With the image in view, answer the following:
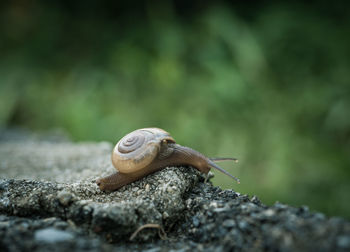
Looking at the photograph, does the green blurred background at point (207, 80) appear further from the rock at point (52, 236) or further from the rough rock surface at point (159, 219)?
the rock at point (52, 236)

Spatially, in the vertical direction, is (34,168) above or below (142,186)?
above

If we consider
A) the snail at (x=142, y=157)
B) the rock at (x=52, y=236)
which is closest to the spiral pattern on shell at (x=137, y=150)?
the snail at (x=142, y=157)

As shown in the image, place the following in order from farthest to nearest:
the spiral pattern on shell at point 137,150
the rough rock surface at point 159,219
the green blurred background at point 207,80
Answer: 1. the green blurred background at point 207,80
2. the spiral pattern on shell at point 137,150
3. the rough rock surface at point 159,219

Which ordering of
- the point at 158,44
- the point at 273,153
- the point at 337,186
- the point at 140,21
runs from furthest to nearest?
the point at 140,21 → the point at 158,44 → the point at 273,153 → the point at 337,186

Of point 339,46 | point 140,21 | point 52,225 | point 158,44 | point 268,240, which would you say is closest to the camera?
point 268,240

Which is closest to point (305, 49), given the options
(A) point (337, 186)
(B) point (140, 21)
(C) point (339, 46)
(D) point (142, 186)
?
(C) point (339, 46)

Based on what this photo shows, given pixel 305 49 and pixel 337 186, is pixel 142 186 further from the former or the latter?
pixel 305 49
